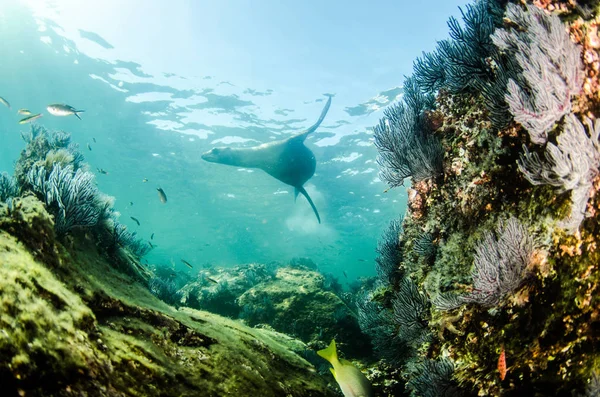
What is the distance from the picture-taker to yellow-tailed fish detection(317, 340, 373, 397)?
107 inches

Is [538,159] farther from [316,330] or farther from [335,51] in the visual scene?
[335,51]

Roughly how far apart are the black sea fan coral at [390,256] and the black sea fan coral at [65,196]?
4.39 meters

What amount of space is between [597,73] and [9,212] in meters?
4.36

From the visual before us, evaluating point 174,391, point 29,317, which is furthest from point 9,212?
point 174,391

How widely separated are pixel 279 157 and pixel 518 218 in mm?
9772

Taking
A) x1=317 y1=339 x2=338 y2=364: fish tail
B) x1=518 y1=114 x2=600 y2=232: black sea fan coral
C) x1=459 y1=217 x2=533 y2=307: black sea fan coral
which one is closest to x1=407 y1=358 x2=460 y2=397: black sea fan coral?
x1=459 y1=217 x2=533 y2=307: black sea fan coral

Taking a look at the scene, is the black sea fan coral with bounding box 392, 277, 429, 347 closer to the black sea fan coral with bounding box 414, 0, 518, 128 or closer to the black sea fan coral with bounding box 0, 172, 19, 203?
the black sea fan coral with bounding box 414, 0, 518, 128

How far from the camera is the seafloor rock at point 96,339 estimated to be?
1.41 metres

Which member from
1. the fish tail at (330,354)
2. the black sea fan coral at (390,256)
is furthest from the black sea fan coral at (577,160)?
the black sea fan coral at (390,256)

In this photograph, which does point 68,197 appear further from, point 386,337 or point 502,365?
point 386,337

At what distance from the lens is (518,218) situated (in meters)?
2.33

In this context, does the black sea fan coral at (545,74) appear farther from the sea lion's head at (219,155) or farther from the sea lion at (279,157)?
the sea lion's head at (219,155)

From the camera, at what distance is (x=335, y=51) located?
53.3 ft

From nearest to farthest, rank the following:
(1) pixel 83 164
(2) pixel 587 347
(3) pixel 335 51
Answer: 1. (2) pixel 587 347
2. (1) pixel 83 164
3. (3) pixel 335 51
